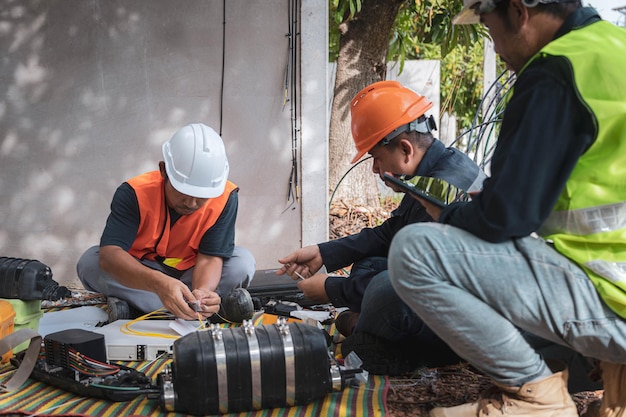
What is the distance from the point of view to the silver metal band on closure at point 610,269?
7.14 feet

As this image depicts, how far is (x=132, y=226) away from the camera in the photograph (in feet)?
12.9

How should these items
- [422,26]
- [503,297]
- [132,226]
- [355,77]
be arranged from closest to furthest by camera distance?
[503,297] → [132,226] → [355,77] → [422,26]

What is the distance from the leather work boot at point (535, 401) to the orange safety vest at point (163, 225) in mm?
2099

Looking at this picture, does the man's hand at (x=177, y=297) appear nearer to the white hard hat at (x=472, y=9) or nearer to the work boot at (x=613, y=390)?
the white hard hat at (x=472, y=9)

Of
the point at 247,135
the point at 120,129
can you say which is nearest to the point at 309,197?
the point at 247,135

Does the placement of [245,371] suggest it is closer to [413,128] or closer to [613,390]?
[613,390]

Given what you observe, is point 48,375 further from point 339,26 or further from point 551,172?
point 339,26

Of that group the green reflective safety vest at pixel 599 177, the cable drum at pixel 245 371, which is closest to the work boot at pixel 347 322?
the cable drum at pixel 245 371

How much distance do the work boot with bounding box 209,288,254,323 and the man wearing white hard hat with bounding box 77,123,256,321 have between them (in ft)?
0.07

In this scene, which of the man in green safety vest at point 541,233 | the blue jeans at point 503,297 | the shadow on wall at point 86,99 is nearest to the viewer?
the man in green safety vest at point 541,233

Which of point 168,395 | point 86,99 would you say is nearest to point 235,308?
point 168,395

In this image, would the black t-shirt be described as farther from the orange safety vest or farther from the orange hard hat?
the orange hard hat

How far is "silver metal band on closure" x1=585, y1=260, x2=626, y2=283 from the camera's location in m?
2.18

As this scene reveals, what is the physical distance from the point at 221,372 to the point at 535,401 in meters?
1.07
